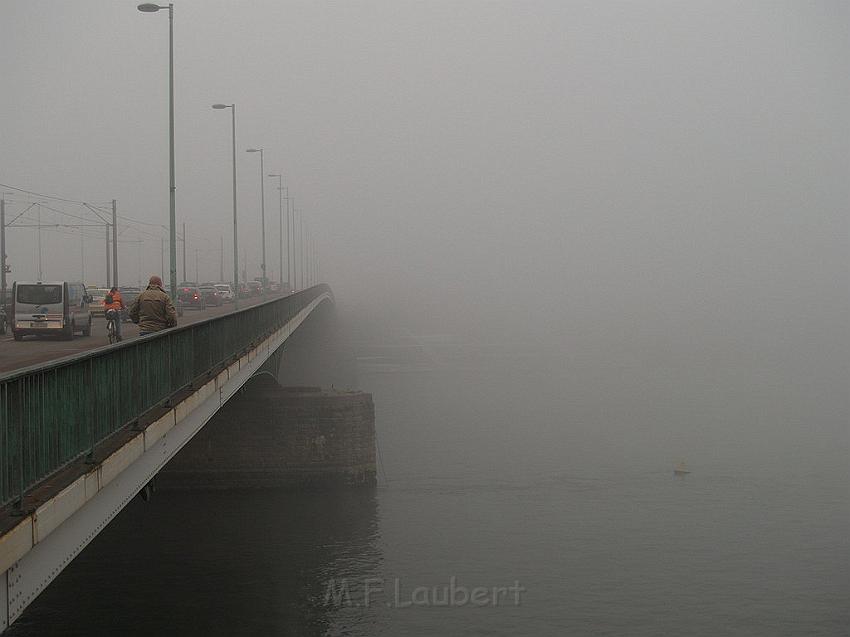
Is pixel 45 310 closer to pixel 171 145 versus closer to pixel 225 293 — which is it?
pixel 171 145

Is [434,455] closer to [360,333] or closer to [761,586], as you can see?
[761,586]

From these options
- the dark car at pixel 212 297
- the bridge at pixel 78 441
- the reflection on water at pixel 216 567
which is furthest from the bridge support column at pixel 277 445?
the dark car at pixel 212 297

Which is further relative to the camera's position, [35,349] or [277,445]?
[277,445]

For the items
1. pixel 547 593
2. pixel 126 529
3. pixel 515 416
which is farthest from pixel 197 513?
pixel 515 416

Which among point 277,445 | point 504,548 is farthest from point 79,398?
point 277,445

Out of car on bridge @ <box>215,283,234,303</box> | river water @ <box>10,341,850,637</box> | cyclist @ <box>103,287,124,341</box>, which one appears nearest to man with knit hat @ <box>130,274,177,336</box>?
cyclist @ <box>103,287,124,341</box>

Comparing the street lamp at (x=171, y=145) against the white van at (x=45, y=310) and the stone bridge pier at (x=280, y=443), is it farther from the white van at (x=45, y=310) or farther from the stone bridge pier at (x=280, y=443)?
the stone bridge pier at (x=280, y=443)

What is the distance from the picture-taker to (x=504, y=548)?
34.1 metres

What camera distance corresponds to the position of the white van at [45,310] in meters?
34.2

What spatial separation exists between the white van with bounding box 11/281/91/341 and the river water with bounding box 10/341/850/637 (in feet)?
22.4

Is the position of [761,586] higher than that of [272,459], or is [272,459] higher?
[272,459]

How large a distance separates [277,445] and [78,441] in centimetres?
3049

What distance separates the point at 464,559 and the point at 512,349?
99.1 meters

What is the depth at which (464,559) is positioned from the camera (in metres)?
32.7
